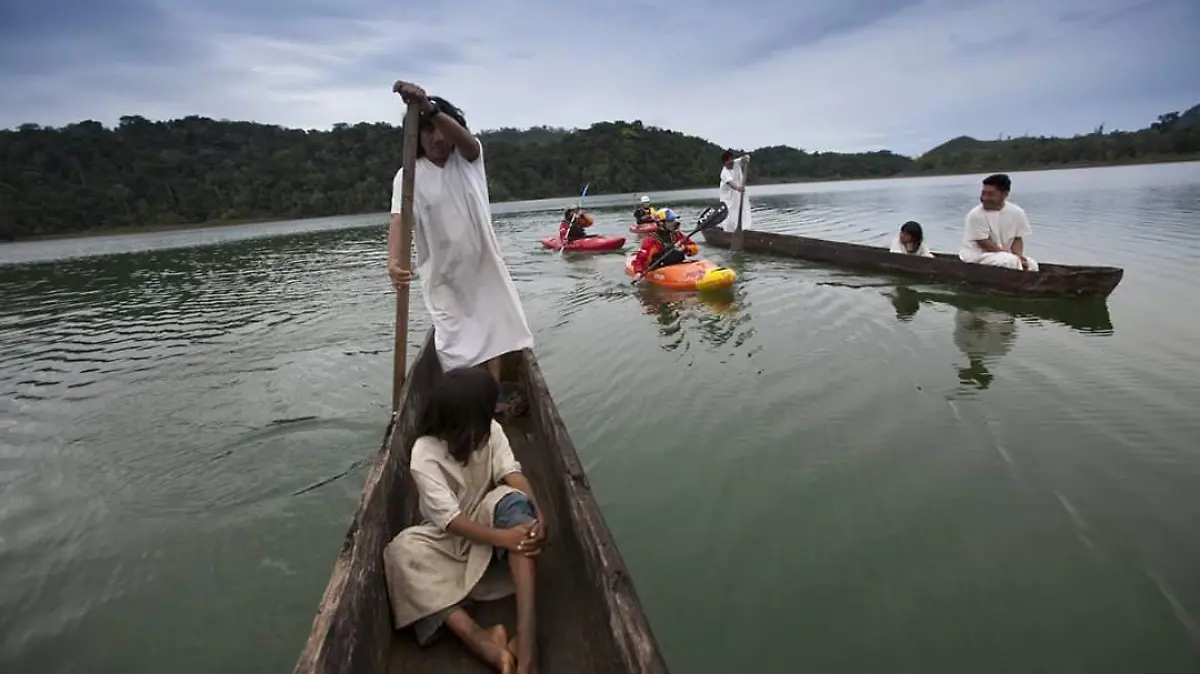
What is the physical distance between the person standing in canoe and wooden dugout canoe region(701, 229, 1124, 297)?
24.1ft

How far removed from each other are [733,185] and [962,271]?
7.30 meters

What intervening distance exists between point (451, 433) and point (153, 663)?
1.96 metres

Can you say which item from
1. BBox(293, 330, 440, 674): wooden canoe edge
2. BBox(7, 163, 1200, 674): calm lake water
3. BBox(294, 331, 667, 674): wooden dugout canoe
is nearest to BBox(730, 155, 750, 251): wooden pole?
BBox(7, 163, 1200, 674): calm lake water

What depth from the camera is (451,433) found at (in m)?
2.61

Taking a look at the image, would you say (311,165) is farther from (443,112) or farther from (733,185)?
(443,112)

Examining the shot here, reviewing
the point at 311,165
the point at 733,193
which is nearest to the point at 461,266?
the point at 733,193

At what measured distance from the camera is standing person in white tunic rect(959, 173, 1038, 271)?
28.0 ft

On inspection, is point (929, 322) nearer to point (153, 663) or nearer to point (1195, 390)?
point (1195, 390)

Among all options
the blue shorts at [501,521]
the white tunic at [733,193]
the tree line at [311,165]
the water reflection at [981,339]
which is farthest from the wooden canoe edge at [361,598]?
the tree line at [311,165]

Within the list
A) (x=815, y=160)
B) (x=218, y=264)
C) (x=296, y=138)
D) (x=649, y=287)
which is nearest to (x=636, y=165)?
(x=815, y=160)

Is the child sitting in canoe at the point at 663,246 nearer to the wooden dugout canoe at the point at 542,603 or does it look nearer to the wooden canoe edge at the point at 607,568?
the wooden canoe edge at the point at 607,568

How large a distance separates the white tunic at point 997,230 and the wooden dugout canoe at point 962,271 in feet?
0.83

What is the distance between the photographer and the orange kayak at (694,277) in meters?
9.93

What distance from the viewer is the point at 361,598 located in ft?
6.98
